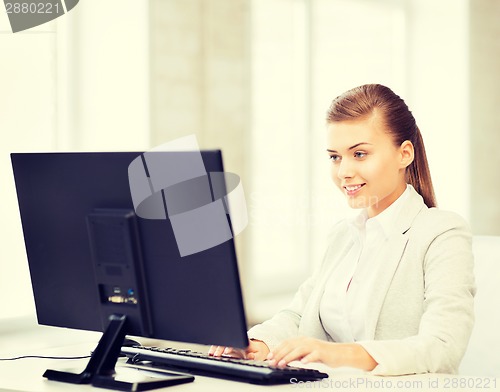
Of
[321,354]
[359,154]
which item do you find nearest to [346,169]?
[359,154]

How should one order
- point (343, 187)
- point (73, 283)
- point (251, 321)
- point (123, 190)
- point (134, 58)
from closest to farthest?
point (123, 190) → point (73, 283) → point (343, 187) → point (134, 58) → point (251, 321)

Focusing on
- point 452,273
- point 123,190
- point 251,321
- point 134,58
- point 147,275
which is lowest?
point 251,321

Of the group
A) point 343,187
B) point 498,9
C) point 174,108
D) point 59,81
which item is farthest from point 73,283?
point 498,9

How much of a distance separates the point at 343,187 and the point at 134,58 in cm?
176

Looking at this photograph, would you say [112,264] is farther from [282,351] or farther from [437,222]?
[437,222]

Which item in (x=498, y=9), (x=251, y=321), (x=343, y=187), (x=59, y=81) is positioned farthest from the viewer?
(x=498, y=9)

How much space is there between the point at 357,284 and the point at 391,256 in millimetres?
140

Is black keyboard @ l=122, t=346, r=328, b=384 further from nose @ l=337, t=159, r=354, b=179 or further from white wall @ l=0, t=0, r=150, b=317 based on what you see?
white wall @ l=0, t=0, r=150, b=317

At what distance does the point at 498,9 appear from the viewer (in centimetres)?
539

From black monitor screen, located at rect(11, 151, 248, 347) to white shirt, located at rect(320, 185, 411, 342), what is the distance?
0.57m

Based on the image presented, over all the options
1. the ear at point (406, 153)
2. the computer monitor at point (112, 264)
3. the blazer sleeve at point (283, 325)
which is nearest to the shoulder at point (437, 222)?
the ear at point (406, 153)

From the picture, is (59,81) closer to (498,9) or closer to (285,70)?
(285,70)

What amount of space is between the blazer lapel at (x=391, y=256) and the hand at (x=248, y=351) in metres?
0.25

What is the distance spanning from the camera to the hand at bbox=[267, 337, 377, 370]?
1.58 m
